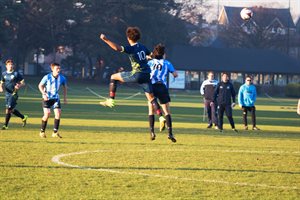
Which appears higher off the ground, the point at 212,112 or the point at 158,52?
the point at 158,52

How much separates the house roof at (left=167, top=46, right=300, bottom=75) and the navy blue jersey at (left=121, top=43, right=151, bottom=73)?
8714cm

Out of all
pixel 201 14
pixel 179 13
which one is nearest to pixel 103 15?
pixel 179 13

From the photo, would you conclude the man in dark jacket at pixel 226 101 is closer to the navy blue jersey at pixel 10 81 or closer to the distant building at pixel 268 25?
the navy blue jersey at pixel 10 81

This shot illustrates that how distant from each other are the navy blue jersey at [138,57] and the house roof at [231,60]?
87144mm

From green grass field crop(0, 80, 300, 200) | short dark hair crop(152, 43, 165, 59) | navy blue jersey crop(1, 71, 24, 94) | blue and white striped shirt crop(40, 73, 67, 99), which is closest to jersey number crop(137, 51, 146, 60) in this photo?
short dark hair crop(152, 43, 165, 59)

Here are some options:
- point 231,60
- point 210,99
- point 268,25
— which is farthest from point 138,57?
point 268,25

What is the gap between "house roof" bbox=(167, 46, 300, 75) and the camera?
345 ft

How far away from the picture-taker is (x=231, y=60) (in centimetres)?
10919

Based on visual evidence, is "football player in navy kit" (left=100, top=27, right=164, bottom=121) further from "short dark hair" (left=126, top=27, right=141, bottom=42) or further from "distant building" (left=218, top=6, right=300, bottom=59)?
"distant building" (left=218, top=6, right=300, bottom=59)

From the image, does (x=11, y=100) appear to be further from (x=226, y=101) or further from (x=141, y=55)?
(x=141, y=55)

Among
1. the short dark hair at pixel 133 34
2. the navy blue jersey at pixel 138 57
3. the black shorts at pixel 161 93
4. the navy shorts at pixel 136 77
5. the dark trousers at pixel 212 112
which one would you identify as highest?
the short dark hair at pixel 133 34

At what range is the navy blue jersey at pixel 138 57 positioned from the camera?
16250 millimetres

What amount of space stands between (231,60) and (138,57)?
9371cm

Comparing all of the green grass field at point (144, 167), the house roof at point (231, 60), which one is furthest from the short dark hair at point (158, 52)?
the house roof at point (231, 60)
